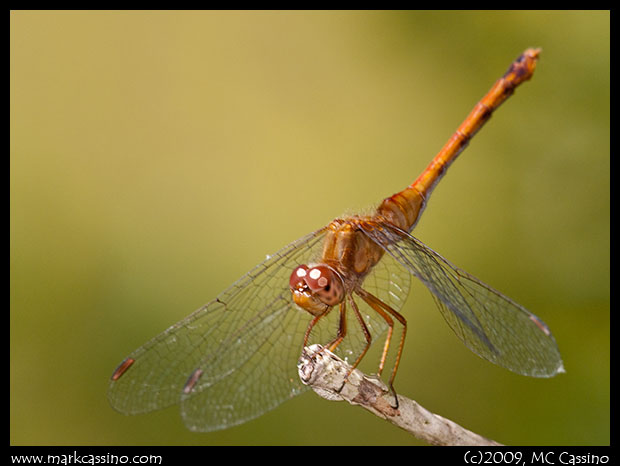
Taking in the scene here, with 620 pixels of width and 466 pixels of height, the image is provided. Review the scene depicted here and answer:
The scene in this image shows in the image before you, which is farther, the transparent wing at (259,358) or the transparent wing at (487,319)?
the transparent wing at (259,358)

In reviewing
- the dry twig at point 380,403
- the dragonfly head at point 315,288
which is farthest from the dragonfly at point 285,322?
the dry twig at point 380,403

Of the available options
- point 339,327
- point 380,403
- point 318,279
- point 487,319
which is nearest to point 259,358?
point 339,327

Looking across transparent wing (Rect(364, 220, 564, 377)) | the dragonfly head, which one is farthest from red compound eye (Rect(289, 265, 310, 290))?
transparent wing (Rect(364, 220, 564, 377))

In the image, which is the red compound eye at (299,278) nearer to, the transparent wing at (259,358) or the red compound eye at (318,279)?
the red compound eye at (318,279)

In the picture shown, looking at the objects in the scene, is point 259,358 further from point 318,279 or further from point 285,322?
point 318,279

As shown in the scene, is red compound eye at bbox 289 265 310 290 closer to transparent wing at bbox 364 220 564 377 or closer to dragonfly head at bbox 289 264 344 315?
dragonfly head at bbox 289 264 344 315

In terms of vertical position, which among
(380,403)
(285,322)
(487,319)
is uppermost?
(285,322)

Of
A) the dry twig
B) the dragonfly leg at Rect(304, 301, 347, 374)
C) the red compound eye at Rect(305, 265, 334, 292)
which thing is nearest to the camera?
the dry twig
